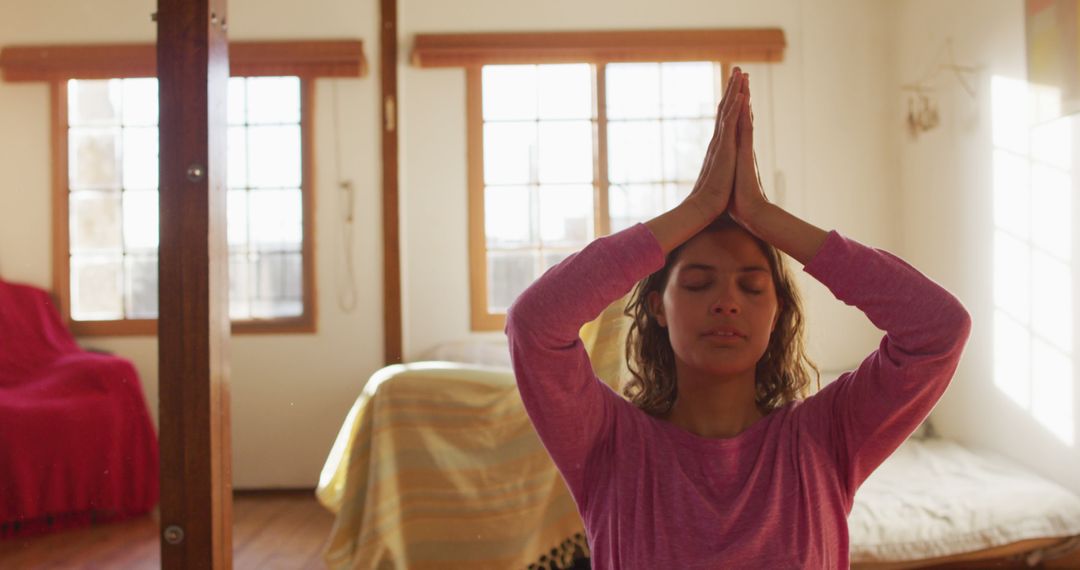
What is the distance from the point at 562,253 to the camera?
3635 millimetres

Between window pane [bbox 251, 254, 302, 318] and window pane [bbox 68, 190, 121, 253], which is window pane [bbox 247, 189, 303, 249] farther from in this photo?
window pane [bbox 68, 190, 121, 253]

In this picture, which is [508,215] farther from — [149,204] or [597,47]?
[149,204]

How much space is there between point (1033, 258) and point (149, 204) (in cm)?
257

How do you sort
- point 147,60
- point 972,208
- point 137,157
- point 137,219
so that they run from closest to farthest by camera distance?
point 147,60 < point 137,157 < point 137,219 < point 972,208

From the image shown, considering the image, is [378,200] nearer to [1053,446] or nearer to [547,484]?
[547,484]

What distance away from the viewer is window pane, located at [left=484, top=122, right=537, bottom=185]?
3617 millimetres

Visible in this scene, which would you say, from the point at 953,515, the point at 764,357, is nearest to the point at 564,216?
the point at 953,515

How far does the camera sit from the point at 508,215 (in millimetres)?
3625

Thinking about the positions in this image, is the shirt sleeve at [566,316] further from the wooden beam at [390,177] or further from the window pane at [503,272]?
the window pane at [503,272]

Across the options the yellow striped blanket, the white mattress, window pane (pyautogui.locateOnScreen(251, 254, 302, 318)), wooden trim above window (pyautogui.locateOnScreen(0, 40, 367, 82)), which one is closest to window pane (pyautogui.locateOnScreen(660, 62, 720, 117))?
wooden trim above window (pyautogui.locateOnScreen(0, 40, 367, 82))

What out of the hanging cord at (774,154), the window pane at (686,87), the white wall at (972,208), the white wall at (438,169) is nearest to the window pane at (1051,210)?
the white wall at (972,208)

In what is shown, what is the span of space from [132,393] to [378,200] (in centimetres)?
179

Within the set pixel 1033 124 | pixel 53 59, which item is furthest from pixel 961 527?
pixel 53 59

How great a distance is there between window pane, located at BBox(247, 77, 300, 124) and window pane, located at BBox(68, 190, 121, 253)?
143 centimetres
